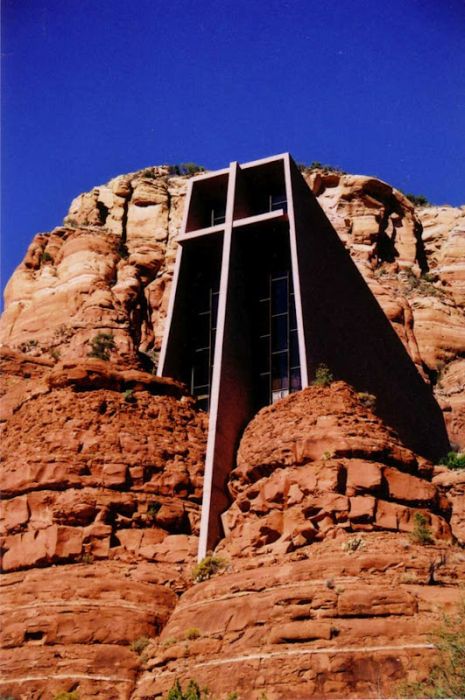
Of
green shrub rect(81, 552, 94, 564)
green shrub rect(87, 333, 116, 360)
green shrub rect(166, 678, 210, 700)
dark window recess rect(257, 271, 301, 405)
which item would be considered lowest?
green shrub rect(166, 678, 210, 700)

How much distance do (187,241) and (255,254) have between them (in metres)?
2.20

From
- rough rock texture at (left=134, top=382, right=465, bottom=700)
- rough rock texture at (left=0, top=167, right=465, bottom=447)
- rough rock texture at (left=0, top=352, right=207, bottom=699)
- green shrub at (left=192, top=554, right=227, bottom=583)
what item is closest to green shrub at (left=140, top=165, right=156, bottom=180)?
rough rock texture at (left=0, top=167, right=465, bottom=447)

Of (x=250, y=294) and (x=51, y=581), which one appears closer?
(x=51, y=581)

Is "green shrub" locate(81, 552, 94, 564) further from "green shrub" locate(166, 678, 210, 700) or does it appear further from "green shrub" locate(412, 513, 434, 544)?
"green shrub" locate(412, 513, 434, 544)

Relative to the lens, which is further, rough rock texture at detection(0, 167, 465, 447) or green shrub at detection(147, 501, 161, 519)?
rough rock texture at detection(0, 167, 465, 447)

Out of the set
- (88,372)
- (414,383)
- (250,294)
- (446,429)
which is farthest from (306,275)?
(446,429)

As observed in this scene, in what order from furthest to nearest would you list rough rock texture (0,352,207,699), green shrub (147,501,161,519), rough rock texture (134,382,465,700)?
green shrub (147,501,161,519)
rough rock texture (0,352,207,699)
rough rock texture (134,382,465,700)

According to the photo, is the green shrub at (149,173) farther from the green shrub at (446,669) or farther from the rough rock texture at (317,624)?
the green shrub at (446,669)

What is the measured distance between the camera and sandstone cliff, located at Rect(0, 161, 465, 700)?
55.1 ft

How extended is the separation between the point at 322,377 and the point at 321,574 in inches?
327

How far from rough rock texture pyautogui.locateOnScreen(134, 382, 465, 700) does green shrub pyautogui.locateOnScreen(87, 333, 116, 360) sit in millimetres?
11968

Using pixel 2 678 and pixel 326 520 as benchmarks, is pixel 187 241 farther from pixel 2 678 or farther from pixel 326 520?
pixel 2 678

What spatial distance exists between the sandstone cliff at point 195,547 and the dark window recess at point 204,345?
3.21 metres

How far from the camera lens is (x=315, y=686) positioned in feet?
51.9
